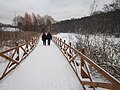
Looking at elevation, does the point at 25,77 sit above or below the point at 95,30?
below

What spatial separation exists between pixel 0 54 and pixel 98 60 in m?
4.59

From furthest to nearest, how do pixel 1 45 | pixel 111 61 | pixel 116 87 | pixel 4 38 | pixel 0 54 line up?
pixel 4 38, pixel 1 45, pixel 111 61, pixel 0 54, pixel 116 87

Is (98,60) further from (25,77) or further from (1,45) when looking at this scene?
(1,45)

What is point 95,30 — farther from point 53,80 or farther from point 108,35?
point 53,80

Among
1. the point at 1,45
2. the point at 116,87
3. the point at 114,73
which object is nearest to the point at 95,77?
the point at 114,73

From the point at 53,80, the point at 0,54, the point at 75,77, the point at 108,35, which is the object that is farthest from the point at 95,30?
the point at 0,54

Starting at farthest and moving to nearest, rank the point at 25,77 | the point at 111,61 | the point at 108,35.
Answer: the point at 108,35 < the point at 111,61 < the point at 25,77

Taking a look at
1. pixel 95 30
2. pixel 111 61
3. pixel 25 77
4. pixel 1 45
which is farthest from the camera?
pixel 1 45

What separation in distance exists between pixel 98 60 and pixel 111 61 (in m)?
0.87

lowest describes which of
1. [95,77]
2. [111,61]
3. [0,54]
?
[95,77]

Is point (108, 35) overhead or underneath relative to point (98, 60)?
overhead

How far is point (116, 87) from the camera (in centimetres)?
300

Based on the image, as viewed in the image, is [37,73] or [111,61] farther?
[111,61]

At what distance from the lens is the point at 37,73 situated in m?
7.26
